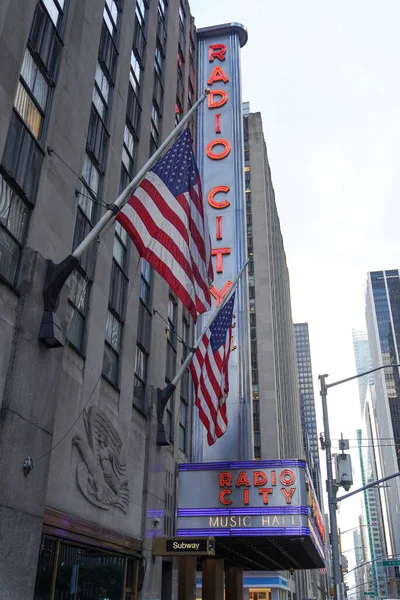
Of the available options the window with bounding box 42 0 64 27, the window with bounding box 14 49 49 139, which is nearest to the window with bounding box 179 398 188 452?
the window with bounding box 14 49 49 139

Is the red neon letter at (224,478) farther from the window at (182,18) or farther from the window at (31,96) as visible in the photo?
the window at (182,18)

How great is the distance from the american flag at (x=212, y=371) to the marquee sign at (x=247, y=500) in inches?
96.7

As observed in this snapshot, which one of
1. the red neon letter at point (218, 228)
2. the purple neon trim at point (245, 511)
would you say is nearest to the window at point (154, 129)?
the red neon letter at point (218, 228)

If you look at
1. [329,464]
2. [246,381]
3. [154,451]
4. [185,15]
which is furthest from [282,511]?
[185,15]

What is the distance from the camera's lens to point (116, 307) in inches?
832

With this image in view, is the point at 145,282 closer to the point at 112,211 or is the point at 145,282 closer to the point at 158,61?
the point at 112,211

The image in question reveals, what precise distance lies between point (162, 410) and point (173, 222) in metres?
11.3

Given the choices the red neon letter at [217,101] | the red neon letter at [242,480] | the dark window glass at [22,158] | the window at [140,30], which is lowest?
the red neon letter at [242,480]

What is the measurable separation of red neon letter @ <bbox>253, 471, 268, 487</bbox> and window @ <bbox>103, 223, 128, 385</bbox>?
7761 millimetres

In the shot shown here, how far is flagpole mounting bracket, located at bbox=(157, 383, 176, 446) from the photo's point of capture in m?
23.5

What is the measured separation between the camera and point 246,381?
116 ft

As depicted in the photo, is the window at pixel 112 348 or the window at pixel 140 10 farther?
the window at pixel 140 10

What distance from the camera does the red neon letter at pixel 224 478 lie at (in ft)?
80.1

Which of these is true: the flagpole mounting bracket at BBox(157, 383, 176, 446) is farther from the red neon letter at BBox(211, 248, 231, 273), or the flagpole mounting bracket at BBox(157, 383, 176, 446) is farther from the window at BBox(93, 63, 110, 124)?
the red neon letter at BBox(211, 248, 231, 273)
